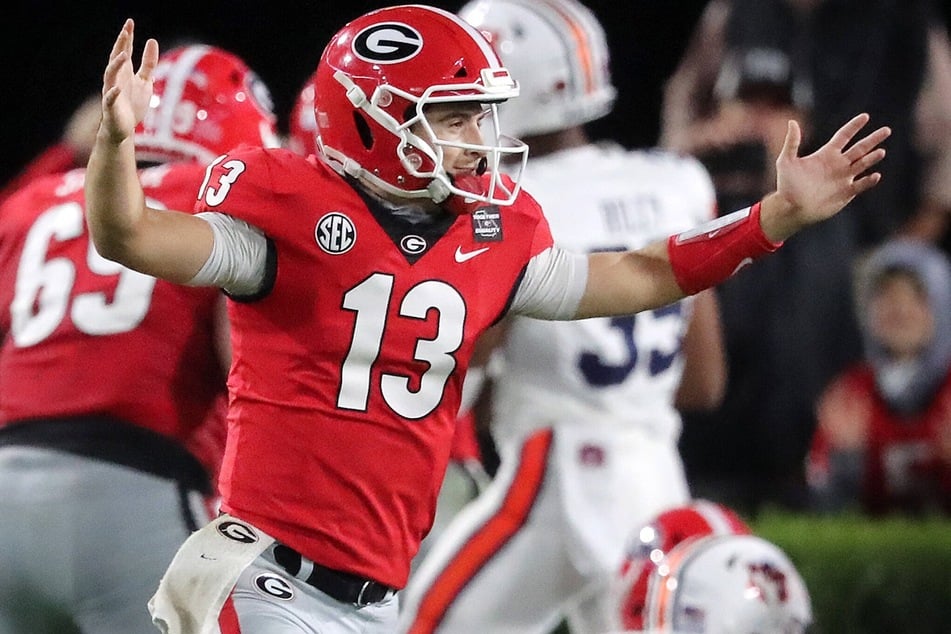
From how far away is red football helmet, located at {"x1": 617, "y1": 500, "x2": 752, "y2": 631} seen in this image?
4.31 m

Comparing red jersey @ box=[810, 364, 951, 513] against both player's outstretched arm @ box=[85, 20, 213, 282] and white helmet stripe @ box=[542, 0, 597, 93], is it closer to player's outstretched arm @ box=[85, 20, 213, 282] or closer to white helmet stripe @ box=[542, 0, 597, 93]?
white helmet stripe @ box=[542, 0, 597, 93]

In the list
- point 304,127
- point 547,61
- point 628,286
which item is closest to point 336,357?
point 628,286

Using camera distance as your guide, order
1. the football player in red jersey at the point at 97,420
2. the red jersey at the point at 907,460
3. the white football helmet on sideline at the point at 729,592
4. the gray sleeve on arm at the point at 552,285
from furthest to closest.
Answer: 1. the red jersey at the point at 907,460
2. the white football helmet on sideline at the point at 729,592
3. the football player in red jersey at the point at 97,420
4. the gray sleeve on arm at the point at 552,285

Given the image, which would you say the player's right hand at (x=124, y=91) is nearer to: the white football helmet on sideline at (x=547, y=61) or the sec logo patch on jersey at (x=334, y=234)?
the sec logo patch on jersey at (x=334, y=234)

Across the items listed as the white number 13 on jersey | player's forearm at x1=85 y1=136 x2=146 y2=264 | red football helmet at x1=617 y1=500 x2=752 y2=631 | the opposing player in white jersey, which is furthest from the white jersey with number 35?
player's forearm at x1=85 y1=136 x2=146 y2=264

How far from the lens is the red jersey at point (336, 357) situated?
3.36 meters

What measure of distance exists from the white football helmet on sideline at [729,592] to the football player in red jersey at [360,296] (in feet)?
2.72

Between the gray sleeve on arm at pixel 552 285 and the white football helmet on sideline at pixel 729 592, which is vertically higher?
the gray sleeve on arm at pixel 552 285

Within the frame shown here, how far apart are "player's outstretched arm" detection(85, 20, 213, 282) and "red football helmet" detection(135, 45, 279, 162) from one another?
1282 mm

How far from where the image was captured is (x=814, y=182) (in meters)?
3.52

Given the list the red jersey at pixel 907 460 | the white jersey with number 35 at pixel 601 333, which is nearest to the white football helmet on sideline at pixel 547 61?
the white jersey with number 35 at pixel 601 333

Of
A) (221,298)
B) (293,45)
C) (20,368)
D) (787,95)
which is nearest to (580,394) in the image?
(221,298)

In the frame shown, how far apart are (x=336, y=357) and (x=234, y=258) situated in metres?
0.25

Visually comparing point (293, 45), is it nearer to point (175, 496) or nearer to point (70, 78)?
point (70, 78)
